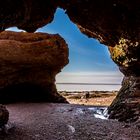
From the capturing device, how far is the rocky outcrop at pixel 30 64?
783 inches

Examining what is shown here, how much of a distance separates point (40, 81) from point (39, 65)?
46.6 inches

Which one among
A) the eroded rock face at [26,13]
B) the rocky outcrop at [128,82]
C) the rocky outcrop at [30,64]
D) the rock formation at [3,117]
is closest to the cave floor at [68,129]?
the rock formation at [3,117]

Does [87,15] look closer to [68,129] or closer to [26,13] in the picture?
[26,13]

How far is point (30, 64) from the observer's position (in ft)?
67.4

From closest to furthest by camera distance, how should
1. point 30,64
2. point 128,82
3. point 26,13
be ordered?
point 26,13
point 128,82
point 30,64

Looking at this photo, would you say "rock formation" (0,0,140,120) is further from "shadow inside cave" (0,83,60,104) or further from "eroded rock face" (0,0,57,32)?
"shadow inside cave" (0,83,60,104)

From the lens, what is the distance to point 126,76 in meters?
17.2

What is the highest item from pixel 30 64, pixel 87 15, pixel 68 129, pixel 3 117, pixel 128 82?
pixel 87 15

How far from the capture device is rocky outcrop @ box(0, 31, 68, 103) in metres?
19.9

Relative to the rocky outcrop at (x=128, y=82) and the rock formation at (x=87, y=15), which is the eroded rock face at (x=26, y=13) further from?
the rocky outcrop at (x=128, y=82)

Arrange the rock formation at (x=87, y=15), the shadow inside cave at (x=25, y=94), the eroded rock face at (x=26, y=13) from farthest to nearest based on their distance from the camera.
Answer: the shadow inside cave at (x=25, y=94) → the rock formation at (x=87, y=15) → the eroded rock face at (x=26, y=13)

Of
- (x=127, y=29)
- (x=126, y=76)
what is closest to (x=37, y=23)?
(x=127, y=29)

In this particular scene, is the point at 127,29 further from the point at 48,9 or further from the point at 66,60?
the point at 66,60

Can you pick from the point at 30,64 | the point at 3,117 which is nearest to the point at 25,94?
the point at 30,64
